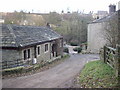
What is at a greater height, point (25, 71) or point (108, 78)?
point (108, 78)

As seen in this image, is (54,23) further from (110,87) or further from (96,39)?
(110,87)

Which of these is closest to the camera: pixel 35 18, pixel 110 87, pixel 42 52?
pixel 110 87

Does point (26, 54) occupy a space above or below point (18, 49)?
below

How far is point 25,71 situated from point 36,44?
5.47 meters

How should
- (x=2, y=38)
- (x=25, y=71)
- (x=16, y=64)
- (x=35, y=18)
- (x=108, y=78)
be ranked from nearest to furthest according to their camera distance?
(x=108, y=78) → (x=25, y=71) → (x=16, y=64) → (x=2, y=38) → (x=35, y=18)

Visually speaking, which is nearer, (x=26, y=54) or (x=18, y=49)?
(x=18, y=49)

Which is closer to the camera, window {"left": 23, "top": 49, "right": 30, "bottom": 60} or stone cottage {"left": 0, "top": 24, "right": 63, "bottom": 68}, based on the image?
stone cottage {"left": 0, "top": 24, "right": 63, "bottom": 68}

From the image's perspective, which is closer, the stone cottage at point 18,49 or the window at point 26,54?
the stone cottage at point 18,49

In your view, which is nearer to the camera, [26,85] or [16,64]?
[26,85]

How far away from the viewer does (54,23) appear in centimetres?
5281

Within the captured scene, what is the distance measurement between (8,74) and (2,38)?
5.07 meters

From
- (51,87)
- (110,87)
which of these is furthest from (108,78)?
(51,87)

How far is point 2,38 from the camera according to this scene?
55.0 feet

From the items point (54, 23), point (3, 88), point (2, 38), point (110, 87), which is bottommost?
point (3, 88)
